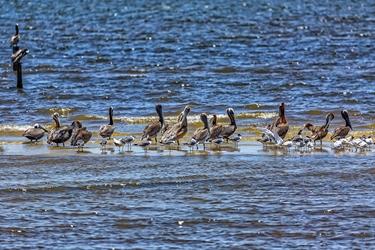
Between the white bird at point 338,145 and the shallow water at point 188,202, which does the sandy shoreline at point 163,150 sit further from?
the shallow water at point 188,202

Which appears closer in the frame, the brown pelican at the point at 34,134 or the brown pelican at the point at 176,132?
the brown pelican at the point at 176,132

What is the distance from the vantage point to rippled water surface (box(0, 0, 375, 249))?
884 centimetres

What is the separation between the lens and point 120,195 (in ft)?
33.7

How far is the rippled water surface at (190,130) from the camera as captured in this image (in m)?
8.84

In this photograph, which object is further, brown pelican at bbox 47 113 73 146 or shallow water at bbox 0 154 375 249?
brown pelican at bbox 47 113 73 146

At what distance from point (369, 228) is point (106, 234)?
2.89 metres

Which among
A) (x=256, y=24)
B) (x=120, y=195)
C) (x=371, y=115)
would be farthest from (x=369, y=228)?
(x=256, y=24)

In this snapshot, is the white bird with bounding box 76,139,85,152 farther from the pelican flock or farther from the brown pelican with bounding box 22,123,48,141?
the brown pelican with bounding box 22,123,48,141

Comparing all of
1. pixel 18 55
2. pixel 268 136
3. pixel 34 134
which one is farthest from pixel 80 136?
pixel 18 55

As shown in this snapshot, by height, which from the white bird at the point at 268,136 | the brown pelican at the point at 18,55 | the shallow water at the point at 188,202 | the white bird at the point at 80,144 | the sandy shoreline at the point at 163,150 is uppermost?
the brown pelican at the point at 18,55

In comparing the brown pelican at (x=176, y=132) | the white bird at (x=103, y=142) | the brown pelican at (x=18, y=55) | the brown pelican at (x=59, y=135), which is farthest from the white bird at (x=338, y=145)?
the brown pelican at (x=18, y=55)

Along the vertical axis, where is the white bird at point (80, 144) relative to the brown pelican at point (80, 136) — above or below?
below

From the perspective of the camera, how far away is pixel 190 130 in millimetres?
16734

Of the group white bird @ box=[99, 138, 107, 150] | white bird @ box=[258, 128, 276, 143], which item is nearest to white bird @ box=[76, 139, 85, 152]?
white bird @ box=[99, 138, 107, 150]
